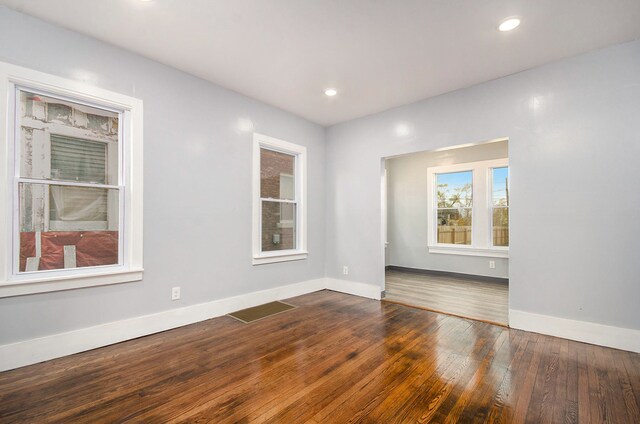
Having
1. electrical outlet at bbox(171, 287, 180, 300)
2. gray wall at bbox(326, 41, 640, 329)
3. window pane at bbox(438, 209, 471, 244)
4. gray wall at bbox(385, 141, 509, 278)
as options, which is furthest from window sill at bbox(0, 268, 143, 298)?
window pane at bbox(438, 209, 471, 244)

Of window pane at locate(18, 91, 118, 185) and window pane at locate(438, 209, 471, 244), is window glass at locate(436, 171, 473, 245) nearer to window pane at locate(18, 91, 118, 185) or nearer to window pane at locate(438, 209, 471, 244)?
window pane at locate(438, 209, 471, 244)

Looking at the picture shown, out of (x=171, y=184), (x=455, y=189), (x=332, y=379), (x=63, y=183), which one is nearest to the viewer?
(x=332, y=379)

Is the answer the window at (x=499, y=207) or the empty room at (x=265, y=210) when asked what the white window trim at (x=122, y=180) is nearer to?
the empty room at (x=265, y=210)

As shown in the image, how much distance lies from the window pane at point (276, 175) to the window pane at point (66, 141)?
1.82m

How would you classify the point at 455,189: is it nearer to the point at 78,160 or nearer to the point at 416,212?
the point at 416,212

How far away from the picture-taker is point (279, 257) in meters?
4.32

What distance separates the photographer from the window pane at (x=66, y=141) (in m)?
2.48

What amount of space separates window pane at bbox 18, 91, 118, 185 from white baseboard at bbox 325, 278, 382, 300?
3435 millimetres

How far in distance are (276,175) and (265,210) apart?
0.58m

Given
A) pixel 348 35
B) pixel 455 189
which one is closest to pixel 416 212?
pixel 455 189

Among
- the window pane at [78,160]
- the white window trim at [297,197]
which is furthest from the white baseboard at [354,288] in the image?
the window pane at [78,160]

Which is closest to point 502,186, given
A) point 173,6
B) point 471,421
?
point 471,421

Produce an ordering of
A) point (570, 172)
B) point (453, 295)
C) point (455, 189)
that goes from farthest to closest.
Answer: point (455, 189) → point (453, 295) → point (570, 172)

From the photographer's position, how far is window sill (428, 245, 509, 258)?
5.48 m
